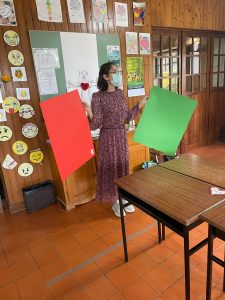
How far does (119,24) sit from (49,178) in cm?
213

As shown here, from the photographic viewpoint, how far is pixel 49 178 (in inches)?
110

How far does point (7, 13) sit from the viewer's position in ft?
7.31

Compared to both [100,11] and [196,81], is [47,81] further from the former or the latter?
[196,81]

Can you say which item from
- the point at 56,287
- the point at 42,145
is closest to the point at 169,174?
the point at 56,287

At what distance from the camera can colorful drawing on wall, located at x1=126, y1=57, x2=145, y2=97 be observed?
3138 millimetres

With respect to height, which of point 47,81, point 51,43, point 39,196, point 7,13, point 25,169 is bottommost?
point 39,196

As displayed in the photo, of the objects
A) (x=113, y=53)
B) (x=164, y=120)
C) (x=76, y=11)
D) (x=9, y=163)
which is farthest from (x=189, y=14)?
(x=9, y=163)

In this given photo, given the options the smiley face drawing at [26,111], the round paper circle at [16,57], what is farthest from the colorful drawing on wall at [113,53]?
the smiley face drawing at [26,111]

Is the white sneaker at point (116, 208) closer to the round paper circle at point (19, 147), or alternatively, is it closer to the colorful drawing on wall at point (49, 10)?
the round paper circle at point (19, 147)

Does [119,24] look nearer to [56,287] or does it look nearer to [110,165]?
[110,165]

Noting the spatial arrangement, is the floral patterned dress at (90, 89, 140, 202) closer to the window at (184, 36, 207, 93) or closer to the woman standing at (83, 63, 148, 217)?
the woman standing at (83, 63, 148, 217)

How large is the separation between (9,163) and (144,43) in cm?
238

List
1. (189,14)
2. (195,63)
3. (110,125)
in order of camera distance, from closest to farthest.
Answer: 1. (110,125)
2. (189,14)
3. (195,63)

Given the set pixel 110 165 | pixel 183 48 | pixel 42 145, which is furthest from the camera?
pixel 183 48
